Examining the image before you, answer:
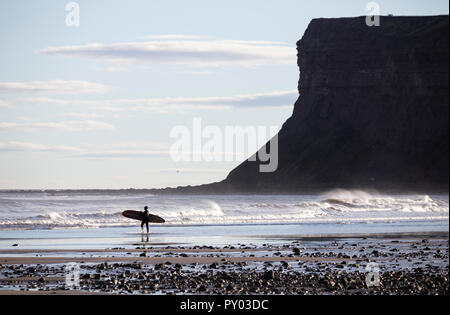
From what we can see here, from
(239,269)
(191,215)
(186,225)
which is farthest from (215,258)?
(191,215)

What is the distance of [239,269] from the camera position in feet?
91.2

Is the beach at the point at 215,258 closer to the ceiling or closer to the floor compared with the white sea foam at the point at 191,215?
closer to the ceiling

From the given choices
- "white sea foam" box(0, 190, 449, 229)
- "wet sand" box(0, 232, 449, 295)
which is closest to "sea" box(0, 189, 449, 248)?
"white sea foam" box(0, 190, 449, 229)

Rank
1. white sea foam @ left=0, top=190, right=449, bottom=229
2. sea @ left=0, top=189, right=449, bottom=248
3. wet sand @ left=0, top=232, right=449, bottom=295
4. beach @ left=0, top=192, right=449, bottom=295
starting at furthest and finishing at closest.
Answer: white sea foam @ left=0, top=190, right=449, bottom=229, sea @ left=0, top=189, right=449, bottom=248, beach @ left=0, top=192, right=449, bottom=295, wet sand @ left=0, top=232, right=449, bottom=295

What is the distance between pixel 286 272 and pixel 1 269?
28.5 feet

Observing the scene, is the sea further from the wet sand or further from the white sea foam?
the wet sand

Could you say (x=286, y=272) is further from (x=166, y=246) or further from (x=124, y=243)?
(x=124, y=243)

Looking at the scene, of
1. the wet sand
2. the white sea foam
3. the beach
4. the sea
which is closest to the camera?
the wet sand

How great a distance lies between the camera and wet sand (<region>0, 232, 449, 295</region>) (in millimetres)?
22969

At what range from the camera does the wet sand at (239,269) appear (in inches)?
904

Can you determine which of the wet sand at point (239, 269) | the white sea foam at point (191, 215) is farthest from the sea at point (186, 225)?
the wet sand at point (239, 269)

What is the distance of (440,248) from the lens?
119 feet

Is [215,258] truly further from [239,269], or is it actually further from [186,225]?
[186,225]

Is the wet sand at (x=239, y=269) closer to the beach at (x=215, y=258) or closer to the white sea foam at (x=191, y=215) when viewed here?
the beach at (x=215, y=258)
